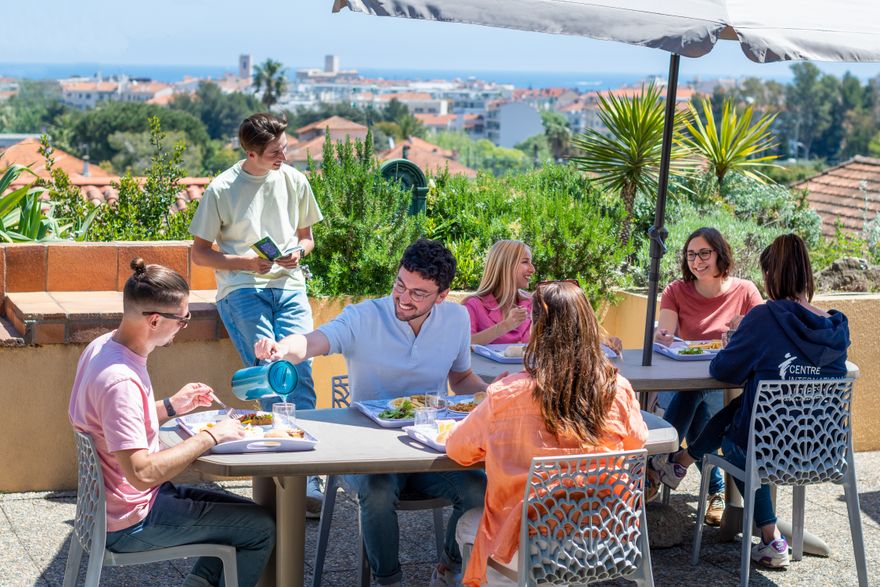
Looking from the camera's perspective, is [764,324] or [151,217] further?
[151,217]

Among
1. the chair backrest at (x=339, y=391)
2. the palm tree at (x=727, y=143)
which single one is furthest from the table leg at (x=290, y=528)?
the palm tree at (x=727, y=143)

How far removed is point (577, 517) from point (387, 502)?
775 millimetres

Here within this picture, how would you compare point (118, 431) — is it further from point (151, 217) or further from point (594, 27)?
point (151, 217)

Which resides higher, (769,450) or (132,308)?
(132,308)

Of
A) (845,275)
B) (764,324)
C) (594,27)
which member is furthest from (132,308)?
(845,275)

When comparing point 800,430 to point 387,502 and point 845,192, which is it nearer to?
point 387,502

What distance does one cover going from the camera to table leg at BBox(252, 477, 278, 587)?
3549 mm

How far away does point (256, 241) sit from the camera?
16.3ft

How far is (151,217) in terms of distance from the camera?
273 inches

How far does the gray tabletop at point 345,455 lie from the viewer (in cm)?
309

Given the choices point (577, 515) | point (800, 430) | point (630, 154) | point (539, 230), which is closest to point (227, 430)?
point (577, 515)

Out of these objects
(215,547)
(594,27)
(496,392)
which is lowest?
(215,547)

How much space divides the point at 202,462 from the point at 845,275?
A: 16.8 ft

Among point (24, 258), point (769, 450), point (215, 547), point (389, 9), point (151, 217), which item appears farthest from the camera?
point (151, 217)
